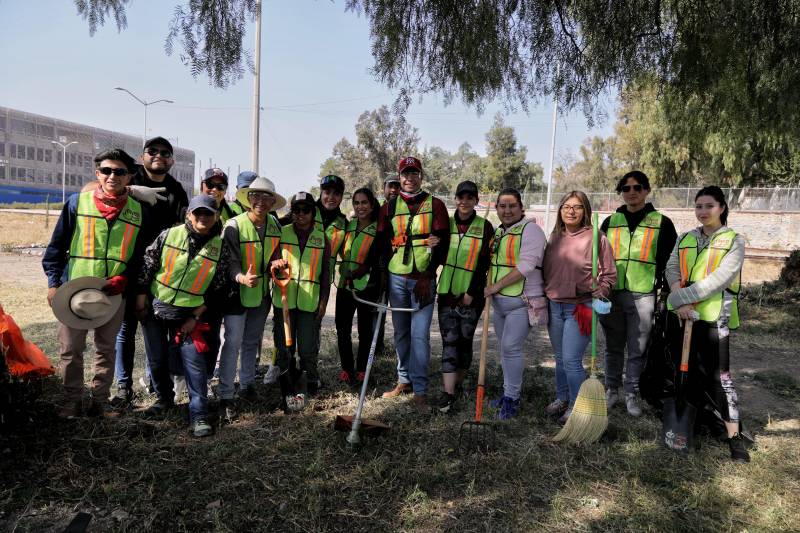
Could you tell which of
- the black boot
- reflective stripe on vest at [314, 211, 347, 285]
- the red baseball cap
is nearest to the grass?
the black boot

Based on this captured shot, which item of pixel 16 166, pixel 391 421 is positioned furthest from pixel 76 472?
pixel 16 166

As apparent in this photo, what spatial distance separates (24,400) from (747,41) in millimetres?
6259

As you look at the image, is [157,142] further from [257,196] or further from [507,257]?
[507,257]

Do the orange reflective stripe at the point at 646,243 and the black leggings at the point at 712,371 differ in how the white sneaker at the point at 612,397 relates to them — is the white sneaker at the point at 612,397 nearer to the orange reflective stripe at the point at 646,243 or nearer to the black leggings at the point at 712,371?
the black leggings at the point at 712,371

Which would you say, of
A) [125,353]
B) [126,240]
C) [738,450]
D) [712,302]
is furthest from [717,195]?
[125,353]

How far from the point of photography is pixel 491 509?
296 centimetres

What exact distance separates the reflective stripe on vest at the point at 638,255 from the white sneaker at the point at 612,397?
0.96 m

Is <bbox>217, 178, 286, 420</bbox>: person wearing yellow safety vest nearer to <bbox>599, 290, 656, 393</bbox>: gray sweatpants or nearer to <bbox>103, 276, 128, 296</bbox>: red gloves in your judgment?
<bbox>103, 276, 128, 296</bbox>: red gloves

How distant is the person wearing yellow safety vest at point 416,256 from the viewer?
14.5 ft

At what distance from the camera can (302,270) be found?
436cm

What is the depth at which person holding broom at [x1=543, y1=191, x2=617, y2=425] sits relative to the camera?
405cm

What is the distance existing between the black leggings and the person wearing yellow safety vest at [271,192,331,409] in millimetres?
2890

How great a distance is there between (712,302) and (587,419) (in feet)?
4.12

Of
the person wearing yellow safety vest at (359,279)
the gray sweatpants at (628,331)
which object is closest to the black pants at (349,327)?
the person wearing yellow safety vest at (359,279)
